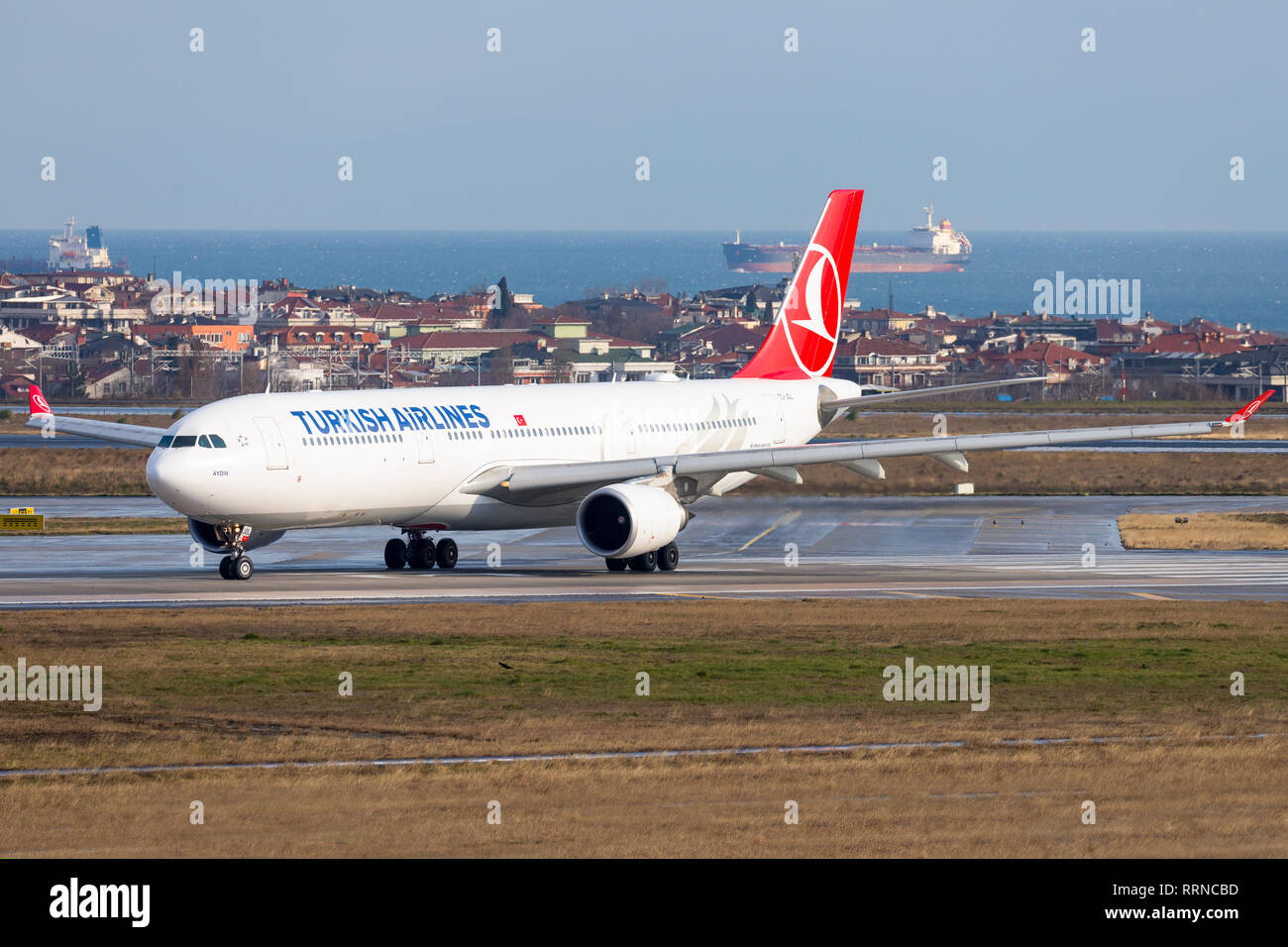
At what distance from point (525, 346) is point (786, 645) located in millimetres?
152560

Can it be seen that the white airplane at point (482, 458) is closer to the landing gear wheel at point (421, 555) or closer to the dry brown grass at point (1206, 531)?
the landing gear wheel at point (421, 555)

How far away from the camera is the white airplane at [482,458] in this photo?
135ft

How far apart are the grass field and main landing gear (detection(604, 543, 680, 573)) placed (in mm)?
7820

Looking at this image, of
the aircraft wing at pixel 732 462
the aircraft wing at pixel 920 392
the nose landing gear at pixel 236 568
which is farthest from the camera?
the aircraft wing at pixel 920 392

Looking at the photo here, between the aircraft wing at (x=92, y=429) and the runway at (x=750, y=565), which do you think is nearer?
the runway at (x=750, y=565)

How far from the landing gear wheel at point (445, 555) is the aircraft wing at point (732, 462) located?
2840 millimetres

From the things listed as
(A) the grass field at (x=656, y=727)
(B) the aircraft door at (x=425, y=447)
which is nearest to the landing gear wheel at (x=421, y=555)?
(B) the aircraft door at (x=425, y=447)

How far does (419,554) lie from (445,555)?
73 cm

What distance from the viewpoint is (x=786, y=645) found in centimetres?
3198

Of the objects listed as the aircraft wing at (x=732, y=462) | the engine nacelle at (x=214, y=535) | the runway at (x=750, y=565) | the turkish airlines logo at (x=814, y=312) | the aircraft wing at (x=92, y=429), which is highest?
the turkish airlines logo at (x=814, y=312)

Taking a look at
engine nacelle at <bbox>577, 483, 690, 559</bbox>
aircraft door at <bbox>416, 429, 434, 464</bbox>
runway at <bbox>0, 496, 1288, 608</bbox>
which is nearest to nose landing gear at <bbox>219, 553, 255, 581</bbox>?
runway at <bbox>0, 496, 1288, 608</bbox>

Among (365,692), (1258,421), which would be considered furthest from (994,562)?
(1258,421)

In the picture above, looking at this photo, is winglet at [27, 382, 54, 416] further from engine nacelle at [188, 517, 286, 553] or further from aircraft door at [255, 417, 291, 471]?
aircraft door at [255, 417, 291, 471]
